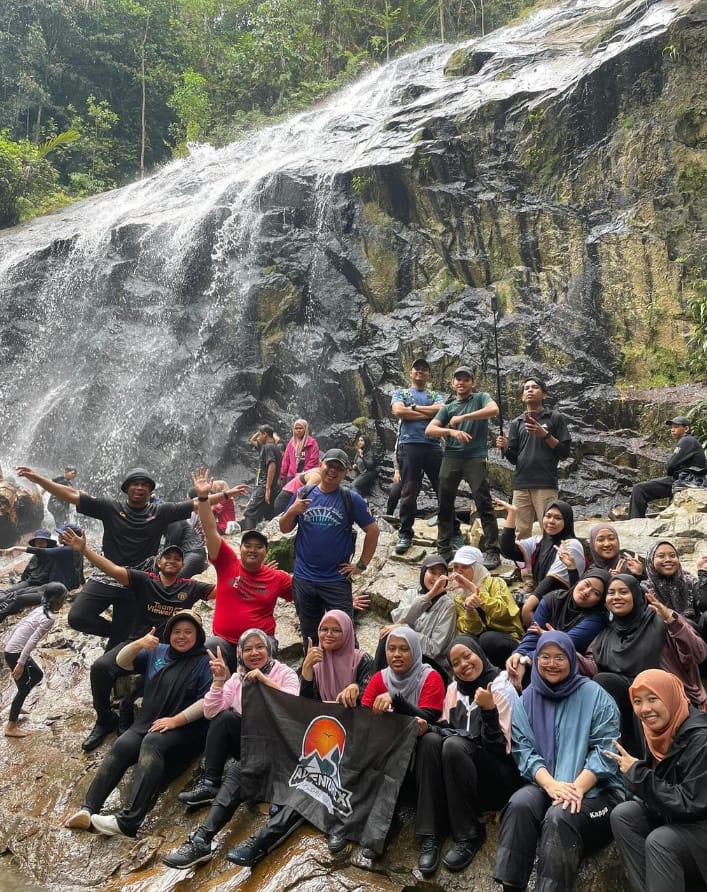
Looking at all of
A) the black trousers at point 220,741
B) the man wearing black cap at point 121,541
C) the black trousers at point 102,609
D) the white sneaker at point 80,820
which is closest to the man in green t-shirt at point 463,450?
the man wearing black cap at point 121,541

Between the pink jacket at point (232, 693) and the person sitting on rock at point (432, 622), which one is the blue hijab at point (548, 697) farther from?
the pink jacket at point (232, 693)

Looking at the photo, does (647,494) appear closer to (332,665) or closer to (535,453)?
(535,453)


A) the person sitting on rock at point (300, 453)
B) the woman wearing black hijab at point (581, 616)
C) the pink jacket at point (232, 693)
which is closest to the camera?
the woman wearing black hijab at point (581, 616)

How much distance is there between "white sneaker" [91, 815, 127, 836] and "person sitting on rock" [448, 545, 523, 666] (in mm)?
2780

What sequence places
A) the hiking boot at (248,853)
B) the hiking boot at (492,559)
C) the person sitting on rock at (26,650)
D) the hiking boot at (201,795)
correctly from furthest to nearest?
1. the hiking boot at (492,559)
2. the person sitting on rock at (26,650)
3. the hiking boot at (201,795)
4. the hiking boot at (248,853)

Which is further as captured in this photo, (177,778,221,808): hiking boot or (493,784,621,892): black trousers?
(177,778,221,808): hiking boot

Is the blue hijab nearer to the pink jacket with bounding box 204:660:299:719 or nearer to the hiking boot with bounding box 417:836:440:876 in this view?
the hiking boot with bounding box 417:836:440:876

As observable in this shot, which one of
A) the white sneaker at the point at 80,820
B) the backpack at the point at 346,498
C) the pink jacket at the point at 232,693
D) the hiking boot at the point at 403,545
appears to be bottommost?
the white sneaker at the point at 80,820

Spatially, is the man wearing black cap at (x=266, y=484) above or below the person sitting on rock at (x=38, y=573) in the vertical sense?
above

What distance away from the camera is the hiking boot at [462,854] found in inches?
149

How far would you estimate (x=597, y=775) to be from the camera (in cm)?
363

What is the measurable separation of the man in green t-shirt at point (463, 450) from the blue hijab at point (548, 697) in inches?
118

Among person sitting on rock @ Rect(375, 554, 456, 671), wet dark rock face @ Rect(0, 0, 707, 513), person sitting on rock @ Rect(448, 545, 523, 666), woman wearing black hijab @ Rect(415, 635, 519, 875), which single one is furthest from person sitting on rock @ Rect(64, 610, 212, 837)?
wet dark rock face @ Rect(0, 0, 707, 513)

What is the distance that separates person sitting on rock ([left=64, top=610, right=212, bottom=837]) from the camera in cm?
469
